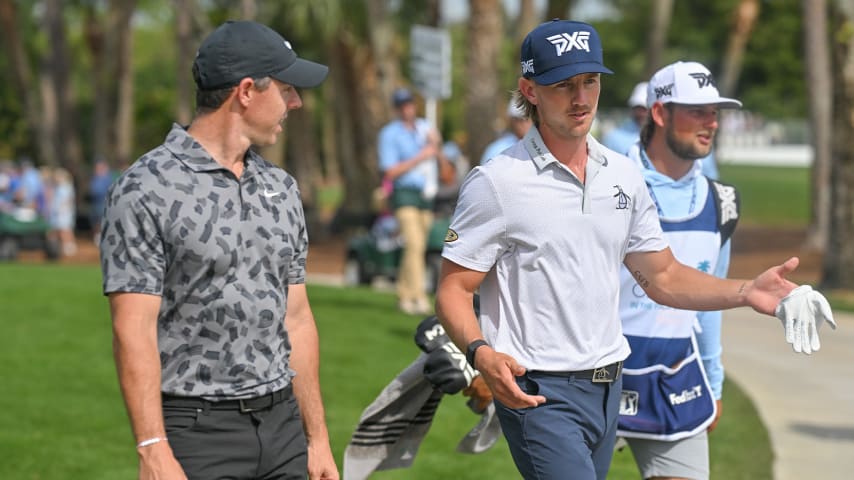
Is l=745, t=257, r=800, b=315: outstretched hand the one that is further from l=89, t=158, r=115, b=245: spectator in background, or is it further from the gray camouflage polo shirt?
l=89, t=158, r=115, b=245: spectator in background

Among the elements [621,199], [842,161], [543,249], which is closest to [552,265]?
[543,249]

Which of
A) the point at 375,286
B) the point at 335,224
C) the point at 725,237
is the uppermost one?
the point at 725,237

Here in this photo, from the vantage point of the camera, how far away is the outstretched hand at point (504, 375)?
3.88 metres

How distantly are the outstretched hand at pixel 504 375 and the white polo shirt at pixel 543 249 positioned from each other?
0.20m

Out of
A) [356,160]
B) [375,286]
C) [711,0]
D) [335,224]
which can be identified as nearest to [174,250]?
[375,286]

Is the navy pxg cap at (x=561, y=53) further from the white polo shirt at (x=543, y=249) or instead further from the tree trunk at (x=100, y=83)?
the tree trunk at (x=100, y=83)

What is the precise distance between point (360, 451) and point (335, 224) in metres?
31.8

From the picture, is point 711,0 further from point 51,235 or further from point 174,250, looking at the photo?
point 174,250

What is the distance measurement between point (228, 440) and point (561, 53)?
1.46m

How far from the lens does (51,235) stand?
29531 millimetres

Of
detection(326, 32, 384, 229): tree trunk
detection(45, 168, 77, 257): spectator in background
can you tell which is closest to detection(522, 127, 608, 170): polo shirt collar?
detection(45, 168, 77, 257): spectator in background


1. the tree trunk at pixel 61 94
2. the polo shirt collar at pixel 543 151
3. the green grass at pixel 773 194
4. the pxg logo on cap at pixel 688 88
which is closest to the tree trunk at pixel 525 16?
the green grass at pixel 773 194

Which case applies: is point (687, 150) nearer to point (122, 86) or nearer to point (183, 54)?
point (183, 54)

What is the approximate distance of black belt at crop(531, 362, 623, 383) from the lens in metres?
4.13
